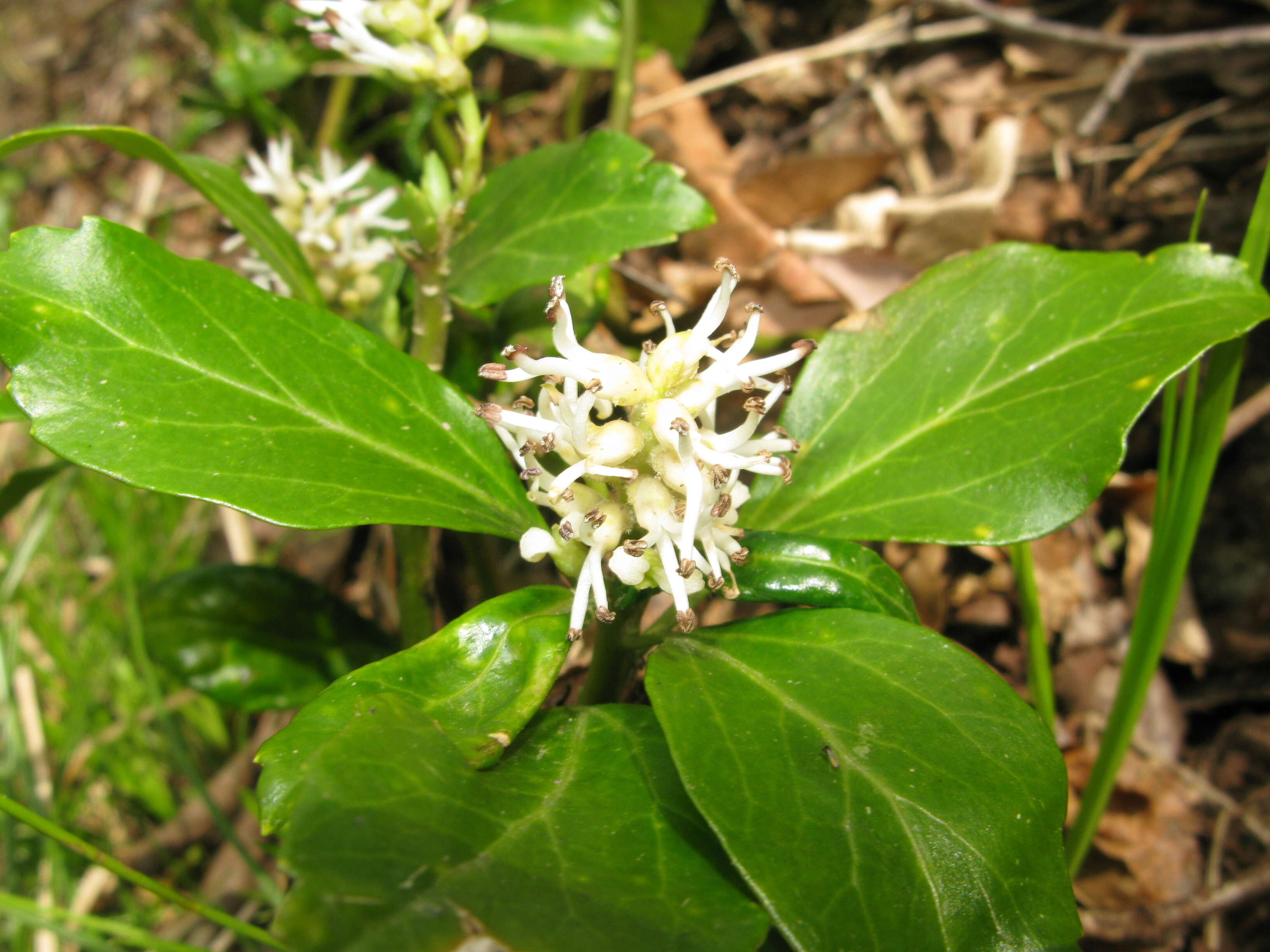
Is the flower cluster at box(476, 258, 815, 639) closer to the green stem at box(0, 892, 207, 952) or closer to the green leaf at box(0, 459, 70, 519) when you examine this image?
the green stem at box(0, 892, 207, 952)

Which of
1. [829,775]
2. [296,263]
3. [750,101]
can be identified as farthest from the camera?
[750,101]

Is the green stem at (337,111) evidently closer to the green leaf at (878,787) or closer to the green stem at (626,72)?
the green stem at (626,72)

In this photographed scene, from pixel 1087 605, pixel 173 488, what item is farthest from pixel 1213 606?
pixel 173 488

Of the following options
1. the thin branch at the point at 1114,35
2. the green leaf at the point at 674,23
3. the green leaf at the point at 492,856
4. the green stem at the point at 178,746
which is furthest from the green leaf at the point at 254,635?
the thin branch at the point at 1114,35

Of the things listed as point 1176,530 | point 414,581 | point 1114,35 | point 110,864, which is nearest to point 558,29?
point 1114,35

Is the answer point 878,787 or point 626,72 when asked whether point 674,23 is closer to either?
point 626,72

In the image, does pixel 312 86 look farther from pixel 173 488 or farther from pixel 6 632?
pixel 173 488
